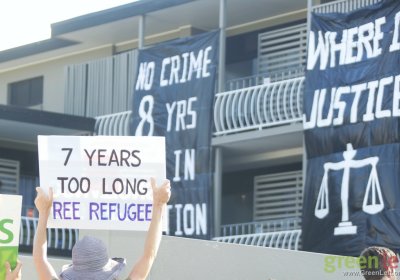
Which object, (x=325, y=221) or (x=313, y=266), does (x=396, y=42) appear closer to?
(x=325, y=221)

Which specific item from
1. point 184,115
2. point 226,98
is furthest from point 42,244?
point 184,115

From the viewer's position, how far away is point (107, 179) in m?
8.73

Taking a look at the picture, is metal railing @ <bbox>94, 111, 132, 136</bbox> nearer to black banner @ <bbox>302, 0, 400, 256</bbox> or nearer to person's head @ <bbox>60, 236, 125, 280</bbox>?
black banner @ <bbox>302, 0, 400, 256</bbox>

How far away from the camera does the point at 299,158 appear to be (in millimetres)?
23969

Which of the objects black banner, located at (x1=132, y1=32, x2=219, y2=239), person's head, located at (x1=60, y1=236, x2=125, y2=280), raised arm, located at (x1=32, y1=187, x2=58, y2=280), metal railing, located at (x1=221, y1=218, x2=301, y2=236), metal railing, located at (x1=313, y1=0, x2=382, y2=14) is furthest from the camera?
black banner, located at (x1=132, y1=32, x2=219, y2=239)

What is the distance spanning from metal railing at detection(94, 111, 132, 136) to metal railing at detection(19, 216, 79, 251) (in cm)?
204

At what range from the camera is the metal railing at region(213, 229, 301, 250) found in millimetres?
21328

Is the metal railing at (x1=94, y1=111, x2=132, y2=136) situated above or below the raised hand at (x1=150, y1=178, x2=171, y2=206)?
above

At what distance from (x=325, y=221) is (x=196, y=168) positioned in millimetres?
3654

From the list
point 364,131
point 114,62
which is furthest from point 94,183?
point 114,62

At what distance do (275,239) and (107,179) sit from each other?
13.6 m

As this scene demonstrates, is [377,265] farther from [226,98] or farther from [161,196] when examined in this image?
[226,98]

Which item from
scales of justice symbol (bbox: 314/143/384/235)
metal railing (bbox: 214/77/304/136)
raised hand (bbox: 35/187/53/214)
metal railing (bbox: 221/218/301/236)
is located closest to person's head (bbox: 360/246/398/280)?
raised hand (bbox: 35/187/53/214)

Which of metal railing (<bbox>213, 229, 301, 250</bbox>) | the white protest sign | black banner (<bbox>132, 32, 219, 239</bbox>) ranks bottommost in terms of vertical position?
the white protest sign
